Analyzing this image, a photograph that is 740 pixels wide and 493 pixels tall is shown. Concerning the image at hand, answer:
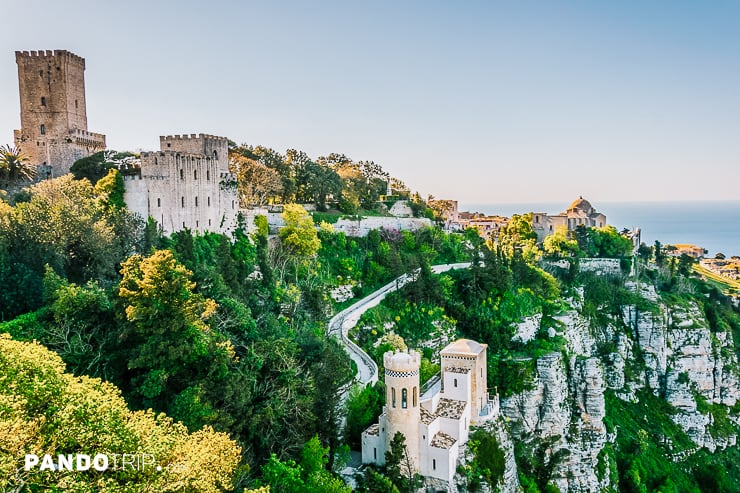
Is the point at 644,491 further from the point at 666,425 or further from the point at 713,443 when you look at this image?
the point at 713,443

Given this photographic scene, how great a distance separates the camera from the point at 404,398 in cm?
2656

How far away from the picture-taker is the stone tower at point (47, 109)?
138 ft

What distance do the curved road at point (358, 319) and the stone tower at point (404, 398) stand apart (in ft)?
17.2

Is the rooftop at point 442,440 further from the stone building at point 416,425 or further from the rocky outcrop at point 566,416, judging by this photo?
the rocky outcrop at point 566,416

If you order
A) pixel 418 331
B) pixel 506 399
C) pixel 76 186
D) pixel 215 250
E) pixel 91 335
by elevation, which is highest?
pixel 76 186

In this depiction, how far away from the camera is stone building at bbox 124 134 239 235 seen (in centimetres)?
3744

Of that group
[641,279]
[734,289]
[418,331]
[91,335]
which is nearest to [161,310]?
[91,335]

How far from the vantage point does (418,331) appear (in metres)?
42.3

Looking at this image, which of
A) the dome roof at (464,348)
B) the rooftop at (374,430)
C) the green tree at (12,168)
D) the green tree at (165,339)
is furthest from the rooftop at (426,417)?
the green tree at (12,168)

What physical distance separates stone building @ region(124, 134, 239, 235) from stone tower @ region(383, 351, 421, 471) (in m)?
18.9

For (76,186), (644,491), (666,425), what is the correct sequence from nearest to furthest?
(76,186), (644,491), (666,425)

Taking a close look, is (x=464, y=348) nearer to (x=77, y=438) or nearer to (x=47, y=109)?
(x=77, y=438)

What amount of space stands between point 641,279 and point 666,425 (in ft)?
57.1

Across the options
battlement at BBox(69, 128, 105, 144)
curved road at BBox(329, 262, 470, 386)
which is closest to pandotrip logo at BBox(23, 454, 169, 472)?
curved road at BBox(329, 262, 470, 386)
